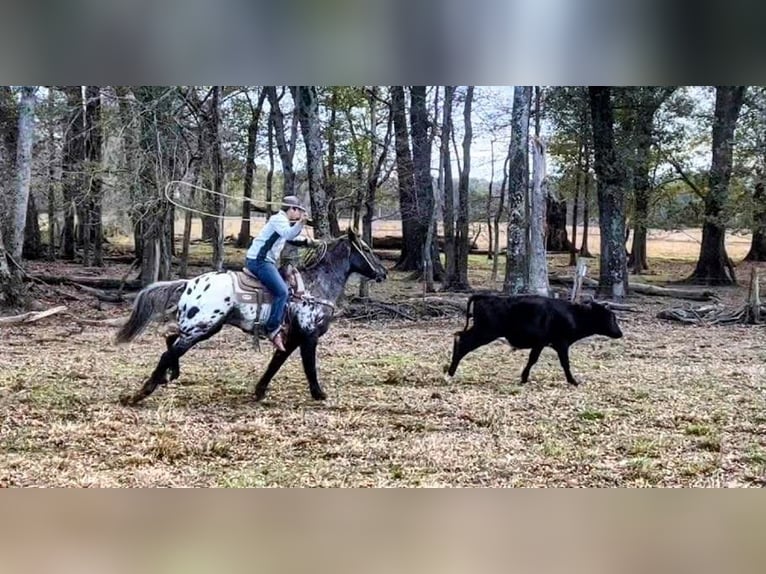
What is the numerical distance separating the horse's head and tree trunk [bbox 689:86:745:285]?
162 centimetres

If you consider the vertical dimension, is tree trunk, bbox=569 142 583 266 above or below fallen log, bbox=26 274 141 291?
above

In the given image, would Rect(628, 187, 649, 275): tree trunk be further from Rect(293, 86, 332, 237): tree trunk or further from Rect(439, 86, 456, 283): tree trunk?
Rect(293, 86, 332, 237): tree trunk

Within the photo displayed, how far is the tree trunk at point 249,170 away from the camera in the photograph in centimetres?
355

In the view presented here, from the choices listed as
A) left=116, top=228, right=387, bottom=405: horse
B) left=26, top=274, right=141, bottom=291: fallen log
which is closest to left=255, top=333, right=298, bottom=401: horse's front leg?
left=116, top=228, right=387, bottom=405: horse

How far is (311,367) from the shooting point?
3.56 metres

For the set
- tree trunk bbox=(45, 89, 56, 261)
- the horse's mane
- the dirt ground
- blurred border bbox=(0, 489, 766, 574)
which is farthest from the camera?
tree trunk bbox=(45, 89, 56, 261)

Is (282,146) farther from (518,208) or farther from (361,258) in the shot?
(518,208)

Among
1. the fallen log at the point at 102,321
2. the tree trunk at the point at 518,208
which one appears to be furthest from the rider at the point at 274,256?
the tree trunk at the point at 518,208

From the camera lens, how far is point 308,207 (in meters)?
3.63

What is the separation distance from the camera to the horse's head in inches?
143

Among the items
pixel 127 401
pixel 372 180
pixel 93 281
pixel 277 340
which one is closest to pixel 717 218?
pixel 372 180
